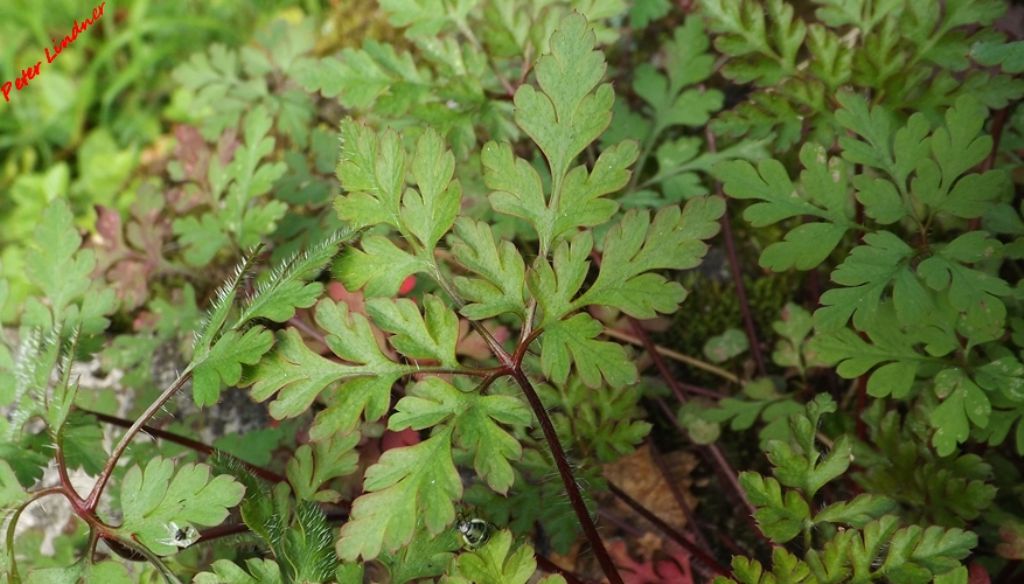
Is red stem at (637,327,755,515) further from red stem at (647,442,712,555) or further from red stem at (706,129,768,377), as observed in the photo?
red stem at (706,129,768,377)

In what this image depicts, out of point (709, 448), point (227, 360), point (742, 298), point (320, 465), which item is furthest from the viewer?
point (742, 298)

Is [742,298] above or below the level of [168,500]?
below

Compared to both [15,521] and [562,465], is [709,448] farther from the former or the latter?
[15,521]

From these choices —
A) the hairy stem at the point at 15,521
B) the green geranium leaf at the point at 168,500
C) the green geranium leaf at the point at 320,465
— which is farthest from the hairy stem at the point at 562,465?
the hairy stem at the point at 15,521

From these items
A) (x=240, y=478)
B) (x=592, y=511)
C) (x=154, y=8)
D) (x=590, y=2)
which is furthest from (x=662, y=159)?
(x=154, y=8)

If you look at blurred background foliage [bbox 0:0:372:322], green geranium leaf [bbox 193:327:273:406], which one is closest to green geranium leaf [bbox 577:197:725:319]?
green geranium leaf [bbox 193:327:273:406]

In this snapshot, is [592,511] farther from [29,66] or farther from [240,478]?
[29,66]

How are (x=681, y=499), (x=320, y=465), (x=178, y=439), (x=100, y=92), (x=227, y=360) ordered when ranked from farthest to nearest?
(x=100, y=92), (x=681, y=499), (x=178, y=439), (x=320, y=465), (x=227, y=360)

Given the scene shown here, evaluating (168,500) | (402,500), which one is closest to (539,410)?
(402,500)

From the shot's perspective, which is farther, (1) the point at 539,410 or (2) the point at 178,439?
(2) the point at 178,439

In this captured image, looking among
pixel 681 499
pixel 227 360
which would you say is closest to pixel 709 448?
pixel 681 499

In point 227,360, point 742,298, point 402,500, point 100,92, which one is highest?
point 100,92
